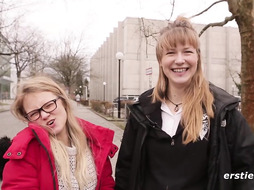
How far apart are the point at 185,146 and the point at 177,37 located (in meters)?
0.68

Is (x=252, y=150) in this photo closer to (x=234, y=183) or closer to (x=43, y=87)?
(x=234, y=183)

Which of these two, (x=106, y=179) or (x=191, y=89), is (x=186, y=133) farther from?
(x=106, y=179)

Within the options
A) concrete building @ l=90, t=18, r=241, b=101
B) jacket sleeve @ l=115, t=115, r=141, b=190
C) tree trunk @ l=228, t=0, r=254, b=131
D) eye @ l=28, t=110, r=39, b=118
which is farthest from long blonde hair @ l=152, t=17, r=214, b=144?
concrete building @ l=90, t=18, r=241, b=101

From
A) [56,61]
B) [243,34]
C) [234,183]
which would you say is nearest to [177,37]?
[234,183]

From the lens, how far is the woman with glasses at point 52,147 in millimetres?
1546

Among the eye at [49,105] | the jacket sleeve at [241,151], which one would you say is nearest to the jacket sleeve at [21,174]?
the eye at [49,105]

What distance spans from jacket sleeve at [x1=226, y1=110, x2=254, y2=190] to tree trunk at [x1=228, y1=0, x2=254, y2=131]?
2376mm

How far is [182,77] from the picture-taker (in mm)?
1796

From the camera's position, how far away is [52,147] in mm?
1686

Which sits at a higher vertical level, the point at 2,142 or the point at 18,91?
the point at 18,91

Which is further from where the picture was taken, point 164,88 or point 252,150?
point 164,88

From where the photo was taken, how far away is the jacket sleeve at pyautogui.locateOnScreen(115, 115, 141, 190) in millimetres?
1978

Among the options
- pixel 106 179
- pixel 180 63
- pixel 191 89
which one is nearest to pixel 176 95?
pixel 191 89

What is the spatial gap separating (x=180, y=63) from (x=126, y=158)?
774mm
